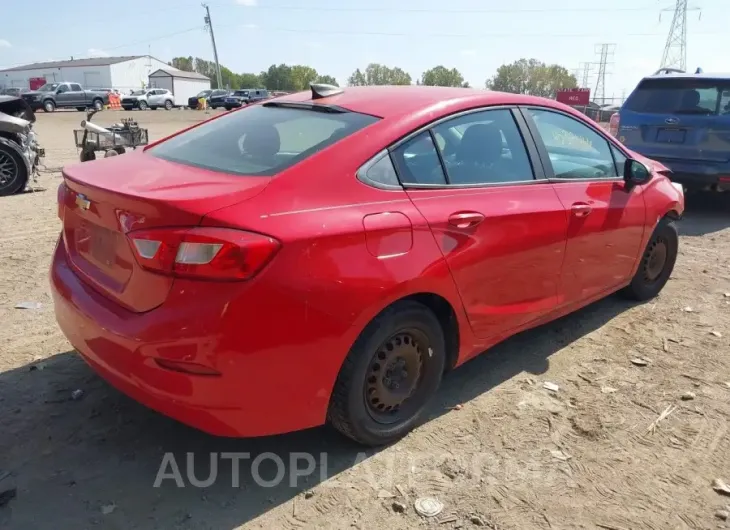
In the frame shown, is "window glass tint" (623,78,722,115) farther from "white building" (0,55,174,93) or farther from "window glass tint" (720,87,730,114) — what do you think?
"white building" (0,55,174,93)

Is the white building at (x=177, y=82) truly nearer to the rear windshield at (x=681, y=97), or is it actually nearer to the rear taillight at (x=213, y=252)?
the rear windshield at (x=681, y=97)

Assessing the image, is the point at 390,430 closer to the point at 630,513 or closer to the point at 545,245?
the point at 630,513

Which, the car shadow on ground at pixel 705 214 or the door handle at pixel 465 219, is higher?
the door handle at pixel 465 219

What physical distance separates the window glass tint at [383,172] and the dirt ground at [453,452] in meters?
1.28

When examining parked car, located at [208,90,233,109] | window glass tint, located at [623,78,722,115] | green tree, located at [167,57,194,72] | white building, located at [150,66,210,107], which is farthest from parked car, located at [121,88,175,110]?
green tree, located at [167,57,194,72]

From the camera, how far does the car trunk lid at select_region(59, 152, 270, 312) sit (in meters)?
2.35

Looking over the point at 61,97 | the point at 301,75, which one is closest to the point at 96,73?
the point at 301,75

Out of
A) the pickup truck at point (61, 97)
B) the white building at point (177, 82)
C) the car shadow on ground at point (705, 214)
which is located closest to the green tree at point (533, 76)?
the white building at point (177, 82)

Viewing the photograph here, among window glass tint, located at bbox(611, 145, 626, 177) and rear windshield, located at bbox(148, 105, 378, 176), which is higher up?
rear windshield, located at bbox(148, 105, 378, 176)

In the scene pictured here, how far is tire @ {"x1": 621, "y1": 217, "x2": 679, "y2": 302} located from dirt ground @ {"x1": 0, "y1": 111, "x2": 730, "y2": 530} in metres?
0.72

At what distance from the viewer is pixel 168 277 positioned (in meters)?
2.33

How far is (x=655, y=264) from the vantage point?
499cm

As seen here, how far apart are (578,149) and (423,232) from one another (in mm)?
1847

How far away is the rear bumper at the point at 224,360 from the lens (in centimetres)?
228
